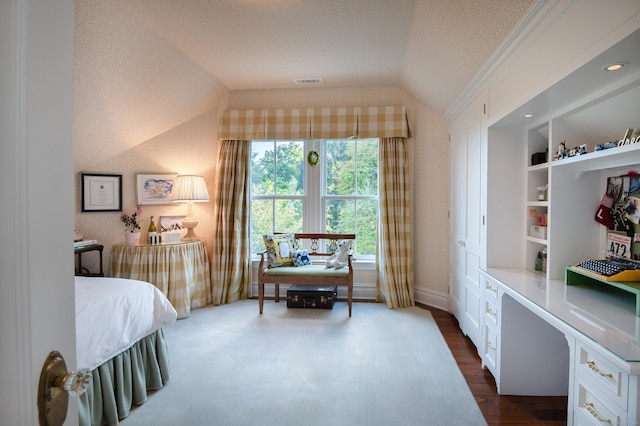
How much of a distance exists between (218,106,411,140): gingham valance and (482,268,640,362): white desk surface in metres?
2.47

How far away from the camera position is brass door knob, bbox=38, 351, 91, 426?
0.53 m

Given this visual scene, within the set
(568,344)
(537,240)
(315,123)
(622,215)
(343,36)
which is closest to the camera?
(568,344)

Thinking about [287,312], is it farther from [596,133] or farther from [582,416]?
[596,133]

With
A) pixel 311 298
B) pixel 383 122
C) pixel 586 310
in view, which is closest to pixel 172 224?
pixel 311 298

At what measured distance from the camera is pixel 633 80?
5.08 feet

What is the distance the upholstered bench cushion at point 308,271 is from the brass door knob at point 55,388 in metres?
3.28

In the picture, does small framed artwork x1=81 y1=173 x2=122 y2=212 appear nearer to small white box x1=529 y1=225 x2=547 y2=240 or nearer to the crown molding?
the crown molding

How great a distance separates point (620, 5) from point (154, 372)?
10.0ft

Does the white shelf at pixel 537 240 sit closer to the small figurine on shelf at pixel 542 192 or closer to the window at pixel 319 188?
the small figurine on shelf at pixel 542 192

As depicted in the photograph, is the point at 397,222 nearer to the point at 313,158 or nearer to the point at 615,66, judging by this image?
the point at 313,158

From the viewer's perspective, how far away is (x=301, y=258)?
414cm

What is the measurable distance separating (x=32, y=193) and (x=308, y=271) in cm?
343

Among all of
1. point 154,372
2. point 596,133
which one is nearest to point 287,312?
point 154,372

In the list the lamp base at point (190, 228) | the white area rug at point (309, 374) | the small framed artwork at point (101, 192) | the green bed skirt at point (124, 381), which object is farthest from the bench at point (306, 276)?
the small framed artwork at point (101, 192)
